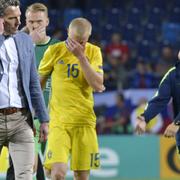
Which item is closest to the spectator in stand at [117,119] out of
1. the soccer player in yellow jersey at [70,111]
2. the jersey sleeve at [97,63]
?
the soccer player in yellow jersey at [70,111]

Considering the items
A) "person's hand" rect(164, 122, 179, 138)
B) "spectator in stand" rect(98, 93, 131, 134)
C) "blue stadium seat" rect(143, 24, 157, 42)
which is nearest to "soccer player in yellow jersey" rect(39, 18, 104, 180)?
"person's hand" rect(164, 122, 179, 138)

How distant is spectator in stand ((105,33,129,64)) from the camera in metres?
16.3

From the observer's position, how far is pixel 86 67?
713 centimetres

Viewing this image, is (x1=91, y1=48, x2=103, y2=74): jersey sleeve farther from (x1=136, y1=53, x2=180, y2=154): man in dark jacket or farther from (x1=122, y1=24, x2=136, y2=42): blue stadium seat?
(x1=122, y1=24, x2=136, y2=42): blue stadium seat

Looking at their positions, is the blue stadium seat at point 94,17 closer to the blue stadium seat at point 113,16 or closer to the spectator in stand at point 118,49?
the blue stadium seat at point 113,16

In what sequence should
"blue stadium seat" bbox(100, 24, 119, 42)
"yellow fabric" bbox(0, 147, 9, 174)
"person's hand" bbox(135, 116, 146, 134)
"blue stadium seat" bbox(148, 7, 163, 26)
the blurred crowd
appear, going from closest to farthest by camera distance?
"person's hand" bbox(135, 116, 146, 134) < "yellow fabric" bbox(0, 147, 9, 174) < the blurred crowd < "blue stadium seat" bbox(100, 24, 119, 42) < "blue stadium seat" bbox(148, 7, 163, 26)

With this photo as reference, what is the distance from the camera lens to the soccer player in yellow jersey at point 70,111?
7.36 m

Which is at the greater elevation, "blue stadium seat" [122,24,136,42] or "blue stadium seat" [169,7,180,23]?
"blue stadium seat" [169,7,180,23]

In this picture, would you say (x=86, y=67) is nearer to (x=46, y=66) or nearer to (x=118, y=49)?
(x=46, y=66)

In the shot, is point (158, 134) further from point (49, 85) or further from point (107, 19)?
point (49, 85)

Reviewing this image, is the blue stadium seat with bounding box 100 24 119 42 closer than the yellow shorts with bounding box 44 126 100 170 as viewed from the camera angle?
No

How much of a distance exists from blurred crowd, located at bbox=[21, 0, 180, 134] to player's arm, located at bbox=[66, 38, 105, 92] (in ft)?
22.0

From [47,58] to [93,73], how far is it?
2.07ft

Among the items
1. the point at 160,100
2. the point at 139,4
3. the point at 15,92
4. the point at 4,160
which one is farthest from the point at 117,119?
the point at 15,92
